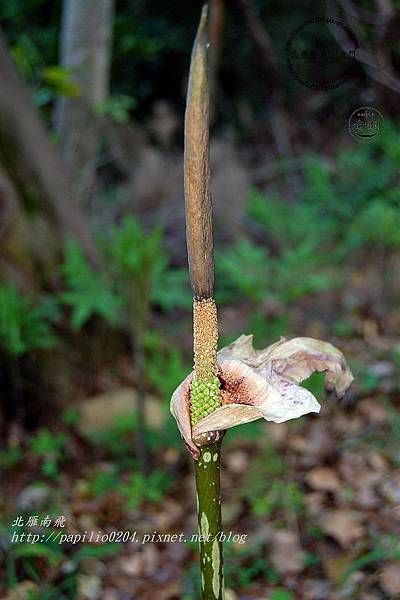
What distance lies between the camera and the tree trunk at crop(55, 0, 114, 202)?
4367 mm

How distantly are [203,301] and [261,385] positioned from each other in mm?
193

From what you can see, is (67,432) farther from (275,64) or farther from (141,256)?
(275,64)

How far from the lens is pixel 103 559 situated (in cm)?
210

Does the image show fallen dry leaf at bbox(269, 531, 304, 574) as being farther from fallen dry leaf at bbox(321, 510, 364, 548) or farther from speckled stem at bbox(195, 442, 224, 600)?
speckled stem at bbox(195, 442, 224, 600)

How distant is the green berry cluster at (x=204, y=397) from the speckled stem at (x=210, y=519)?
0.21 feet

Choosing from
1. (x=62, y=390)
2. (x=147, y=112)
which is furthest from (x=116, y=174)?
(x=62, y=390)

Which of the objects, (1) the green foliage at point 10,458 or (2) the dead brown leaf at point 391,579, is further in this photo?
(1) the green foliage at point 10,458

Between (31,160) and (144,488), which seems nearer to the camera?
(144,488)

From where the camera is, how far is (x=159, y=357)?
Result: 2738 mm

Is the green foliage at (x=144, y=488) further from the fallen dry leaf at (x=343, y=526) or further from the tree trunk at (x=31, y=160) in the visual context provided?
the tree trunk at (x=31, y=160)

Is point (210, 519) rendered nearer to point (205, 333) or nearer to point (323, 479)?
point (205, 333)

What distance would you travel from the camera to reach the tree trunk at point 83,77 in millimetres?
4367

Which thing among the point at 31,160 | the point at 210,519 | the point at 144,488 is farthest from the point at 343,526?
the point at 31,160

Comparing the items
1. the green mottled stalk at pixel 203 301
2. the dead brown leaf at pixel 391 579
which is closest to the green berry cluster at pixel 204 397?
the green mottled stalk at pixel 203 301
